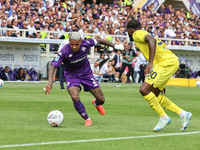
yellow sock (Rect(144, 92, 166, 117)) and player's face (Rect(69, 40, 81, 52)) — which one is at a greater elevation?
player's face (Rect(69, 40, 81, 52))

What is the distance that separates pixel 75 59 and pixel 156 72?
1751mm

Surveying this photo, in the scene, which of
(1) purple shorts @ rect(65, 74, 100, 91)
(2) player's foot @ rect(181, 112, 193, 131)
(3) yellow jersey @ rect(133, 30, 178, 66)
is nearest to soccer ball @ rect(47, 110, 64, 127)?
→ (1) purple shorts @ rect(65, 74, 100, 91)

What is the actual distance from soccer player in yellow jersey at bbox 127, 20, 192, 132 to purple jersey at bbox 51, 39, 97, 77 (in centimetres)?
108

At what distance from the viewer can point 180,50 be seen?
92.6ft

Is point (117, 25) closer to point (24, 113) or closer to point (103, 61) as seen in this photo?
point (103, 61)

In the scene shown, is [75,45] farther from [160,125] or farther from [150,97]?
[160,125]

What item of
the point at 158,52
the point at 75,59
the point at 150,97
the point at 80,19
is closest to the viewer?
the point at 150,97

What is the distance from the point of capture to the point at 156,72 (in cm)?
656

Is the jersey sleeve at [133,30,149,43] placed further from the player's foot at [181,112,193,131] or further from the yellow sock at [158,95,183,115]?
the player's foot at [181,112,193,131]

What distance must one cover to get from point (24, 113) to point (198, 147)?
16.5ft

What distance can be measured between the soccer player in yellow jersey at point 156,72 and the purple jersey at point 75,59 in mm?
1078

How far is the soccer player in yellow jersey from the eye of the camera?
636cm

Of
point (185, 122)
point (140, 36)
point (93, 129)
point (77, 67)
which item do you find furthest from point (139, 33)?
point (93, 129)

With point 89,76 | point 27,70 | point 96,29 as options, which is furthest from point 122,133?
point 96,29
